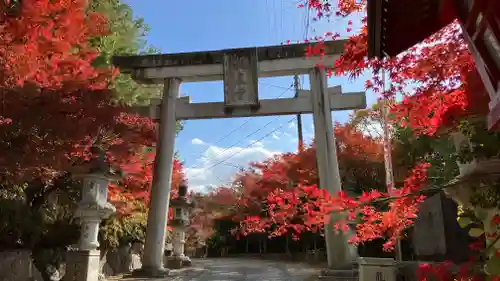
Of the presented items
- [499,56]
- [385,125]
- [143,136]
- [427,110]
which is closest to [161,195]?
[143,136]

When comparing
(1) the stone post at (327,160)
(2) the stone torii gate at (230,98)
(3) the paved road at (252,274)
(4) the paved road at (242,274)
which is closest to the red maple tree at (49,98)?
(2) the stone torii gate at (230,98)

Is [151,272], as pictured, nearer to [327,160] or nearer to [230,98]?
[230,98]

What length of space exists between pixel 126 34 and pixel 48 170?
8130mm

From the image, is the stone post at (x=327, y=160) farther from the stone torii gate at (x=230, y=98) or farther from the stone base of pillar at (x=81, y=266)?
the stone base of pillar at (x=81, y=266)

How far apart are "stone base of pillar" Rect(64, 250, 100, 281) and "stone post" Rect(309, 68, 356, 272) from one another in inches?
215

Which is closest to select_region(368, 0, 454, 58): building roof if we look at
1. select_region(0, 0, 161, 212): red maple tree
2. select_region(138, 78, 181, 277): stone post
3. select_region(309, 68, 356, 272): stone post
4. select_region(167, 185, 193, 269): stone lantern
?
select_region(0, 0, 161, 212): red maple tree

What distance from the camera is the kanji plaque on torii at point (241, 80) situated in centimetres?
1100

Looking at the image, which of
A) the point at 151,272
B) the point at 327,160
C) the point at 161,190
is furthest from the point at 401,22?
the point at 151,272

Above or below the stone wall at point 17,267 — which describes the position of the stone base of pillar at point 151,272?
below

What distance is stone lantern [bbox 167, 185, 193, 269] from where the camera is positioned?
48.2 ft

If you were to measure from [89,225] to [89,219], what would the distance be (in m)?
0.13

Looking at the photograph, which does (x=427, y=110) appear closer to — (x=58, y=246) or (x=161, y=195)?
(x=161, y=195)

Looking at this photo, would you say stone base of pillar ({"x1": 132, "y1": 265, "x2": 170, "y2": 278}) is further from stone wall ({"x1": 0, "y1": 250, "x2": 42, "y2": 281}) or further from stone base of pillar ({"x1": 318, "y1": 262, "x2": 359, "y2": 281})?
stone base of pillar ({"x1": 318, "y1": 262, "x2": 359, "y2": 281})

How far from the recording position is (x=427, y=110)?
172 inches
